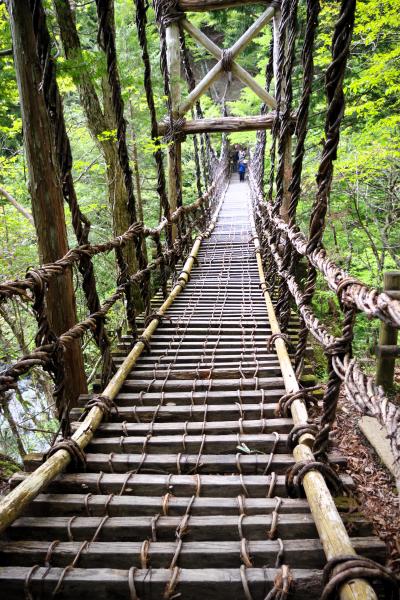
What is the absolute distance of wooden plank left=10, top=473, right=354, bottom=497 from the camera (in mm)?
1575

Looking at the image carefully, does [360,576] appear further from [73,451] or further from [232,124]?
[232,124]

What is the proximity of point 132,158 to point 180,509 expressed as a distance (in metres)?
8.40

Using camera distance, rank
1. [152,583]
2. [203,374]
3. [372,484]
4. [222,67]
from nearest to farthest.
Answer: [152,583], [203,374], [372,484], [222,67]

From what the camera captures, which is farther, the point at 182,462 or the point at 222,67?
the point at 222,67

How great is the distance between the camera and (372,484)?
9.96ft

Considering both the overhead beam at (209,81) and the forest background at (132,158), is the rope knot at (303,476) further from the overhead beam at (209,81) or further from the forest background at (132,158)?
the overhead beam at (209,81)

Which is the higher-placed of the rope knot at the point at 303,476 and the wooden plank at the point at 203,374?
the rope knot at the point at 303,476

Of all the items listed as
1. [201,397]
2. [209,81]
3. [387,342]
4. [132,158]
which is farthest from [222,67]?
[201,397]

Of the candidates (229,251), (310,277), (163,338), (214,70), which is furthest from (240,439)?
(214,70)

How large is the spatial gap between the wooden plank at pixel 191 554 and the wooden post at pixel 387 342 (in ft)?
10.1

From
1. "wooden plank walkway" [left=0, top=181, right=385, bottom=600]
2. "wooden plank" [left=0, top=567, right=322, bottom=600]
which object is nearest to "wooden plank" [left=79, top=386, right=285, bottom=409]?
"wooden plank walkway" [left=0, top=181, right=385, bottom=600]

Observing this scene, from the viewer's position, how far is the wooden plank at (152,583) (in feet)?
3.79

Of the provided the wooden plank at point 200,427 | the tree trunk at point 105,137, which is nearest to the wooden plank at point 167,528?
the wooden plank at point 200,427

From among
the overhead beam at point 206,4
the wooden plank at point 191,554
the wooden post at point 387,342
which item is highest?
the overhead beam at point 206,4
